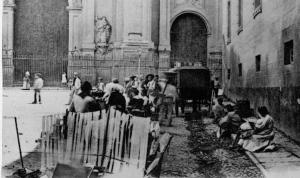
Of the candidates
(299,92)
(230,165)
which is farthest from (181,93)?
(230,165)

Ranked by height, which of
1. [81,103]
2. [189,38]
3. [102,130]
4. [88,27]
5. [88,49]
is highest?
[88,27]

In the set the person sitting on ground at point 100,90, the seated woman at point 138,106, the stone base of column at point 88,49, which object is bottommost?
the seated woman at point 138,106

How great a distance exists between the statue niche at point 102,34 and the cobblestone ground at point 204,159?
17.7 metres

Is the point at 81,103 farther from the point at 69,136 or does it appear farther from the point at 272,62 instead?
the point at 272,62

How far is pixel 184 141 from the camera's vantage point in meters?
11.0

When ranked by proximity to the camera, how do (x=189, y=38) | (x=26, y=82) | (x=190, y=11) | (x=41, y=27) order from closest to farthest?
(x=26, y=82) < (x=190, y=11) < (x=189, y=38) < (x=41, y=27)

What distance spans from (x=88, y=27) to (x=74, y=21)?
1.53m

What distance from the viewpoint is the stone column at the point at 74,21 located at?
98.9ft

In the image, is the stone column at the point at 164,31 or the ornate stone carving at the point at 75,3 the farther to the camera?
the ornate stone carving at the point at 75,3

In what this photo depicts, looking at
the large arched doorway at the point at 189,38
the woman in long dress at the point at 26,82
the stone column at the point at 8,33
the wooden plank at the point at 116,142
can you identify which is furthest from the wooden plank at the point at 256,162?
the stone column at the point at 8,33

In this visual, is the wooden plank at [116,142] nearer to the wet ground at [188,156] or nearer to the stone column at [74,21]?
the wet ground at [188,156]

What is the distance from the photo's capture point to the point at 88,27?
29.4 metres

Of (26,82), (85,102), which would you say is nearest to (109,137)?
(85,102)

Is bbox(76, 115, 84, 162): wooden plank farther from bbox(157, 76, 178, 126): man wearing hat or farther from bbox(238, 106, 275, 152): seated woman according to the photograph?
bbox(157, 76, 178, 126): man wearing hat
